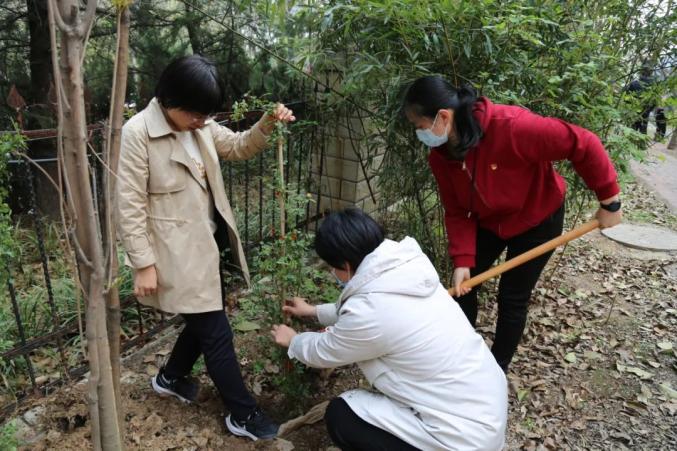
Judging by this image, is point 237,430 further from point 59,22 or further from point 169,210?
point 59,22

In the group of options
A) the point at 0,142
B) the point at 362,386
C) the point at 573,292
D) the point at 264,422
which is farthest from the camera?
the point at 573,292

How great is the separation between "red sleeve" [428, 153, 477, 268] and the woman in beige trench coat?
0.86m

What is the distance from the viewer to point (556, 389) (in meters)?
2.79

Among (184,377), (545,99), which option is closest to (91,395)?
(184,377)

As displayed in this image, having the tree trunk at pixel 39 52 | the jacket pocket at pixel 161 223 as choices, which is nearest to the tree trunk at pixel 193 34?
the tree trunk at pixel 39 52

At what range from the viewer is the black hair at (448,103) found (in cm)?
197

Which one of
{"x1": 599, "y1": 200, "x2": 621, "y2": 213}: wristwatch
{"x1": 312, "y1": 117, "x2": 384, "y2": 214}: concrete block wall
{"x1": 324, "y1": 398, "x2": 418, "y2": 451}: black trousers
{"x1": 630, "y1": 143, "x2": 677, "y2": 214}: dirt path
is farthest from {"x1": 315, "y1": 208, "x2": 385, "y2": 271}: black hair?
{"x1": 630, "y1": 143, "x2": 677, "y2": 214}: dirt path

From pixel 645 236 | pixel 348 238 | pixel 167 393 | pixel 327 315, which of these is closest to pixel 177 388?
pixel 167 393

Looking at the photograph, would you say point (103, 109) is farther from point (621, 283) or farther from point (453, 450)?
point (621, 283)

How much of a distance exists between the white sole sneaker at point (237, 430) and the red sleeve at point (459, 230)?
3.99 feet

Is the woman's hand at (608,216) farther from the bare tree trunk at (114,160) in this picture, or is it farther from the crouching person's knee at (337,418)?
the bare tree trunk at (114,160)

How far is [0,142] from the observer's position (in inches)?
69.8

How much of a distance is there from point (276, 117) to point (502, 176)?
0.99 m

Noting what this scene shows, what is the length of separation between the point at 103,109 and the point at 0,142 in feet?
10.1
